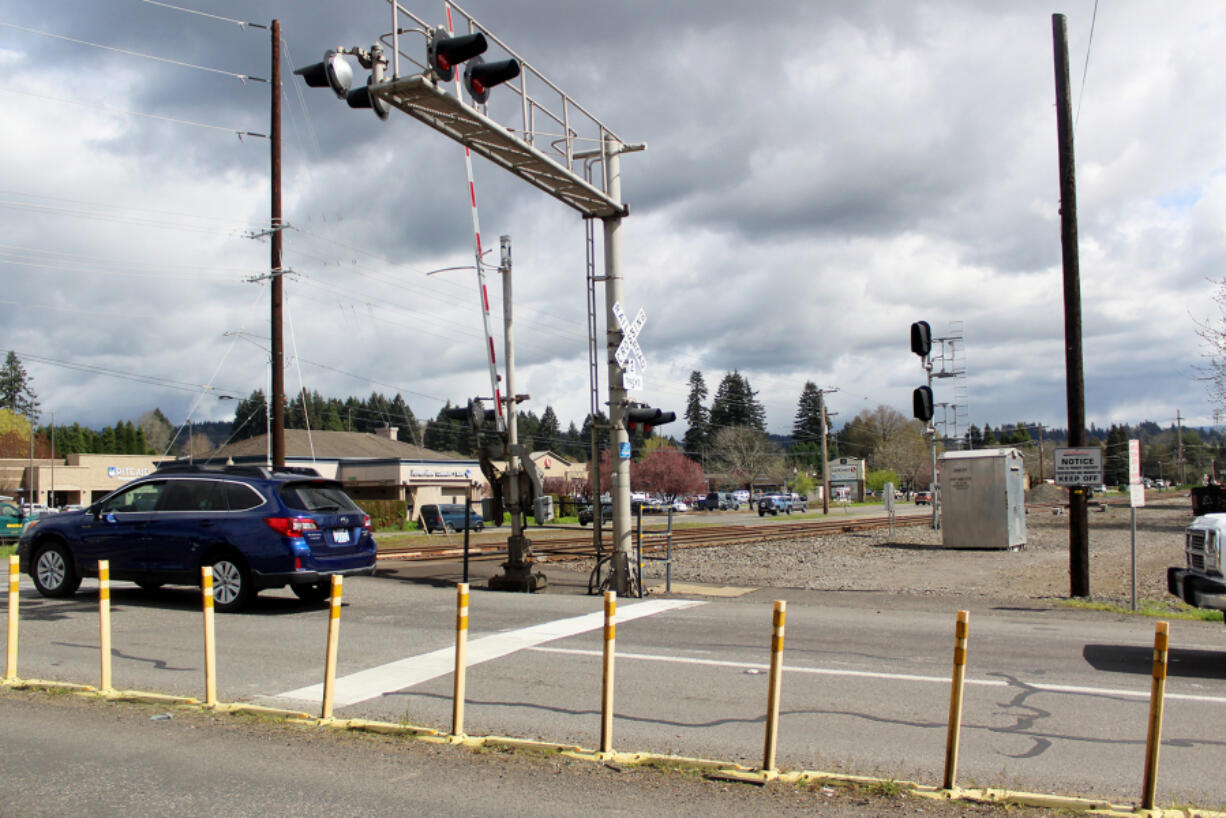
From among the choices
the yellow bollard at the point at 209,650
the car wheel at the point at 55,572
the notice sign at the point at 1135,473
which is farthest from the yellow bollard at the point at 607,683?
the notice sign at the point at 1135,473

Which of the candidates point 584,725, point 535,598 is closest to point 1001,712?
point 584,725

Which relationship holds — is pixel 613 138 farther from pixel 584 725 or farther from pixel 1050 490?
pixel 1050 490

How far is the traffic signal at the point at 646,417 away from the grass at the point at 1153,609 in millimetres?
6595

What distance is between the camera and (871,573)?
2031 cm

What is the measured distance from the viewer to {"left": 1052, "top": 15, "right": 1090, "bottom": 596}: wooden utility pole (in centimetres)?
1514

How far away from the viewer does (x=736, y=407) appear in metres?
131

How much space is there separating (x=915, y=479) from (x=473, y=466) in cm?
7568

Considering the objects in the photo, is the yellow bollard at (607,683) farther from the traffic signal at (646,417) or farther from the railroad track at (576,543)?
the railroad track at (576,543)

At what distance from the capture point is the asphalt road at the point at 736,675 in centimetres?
598

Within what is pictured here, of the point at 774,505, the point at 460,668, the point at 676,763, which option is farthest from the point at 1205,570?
the point at 774,505

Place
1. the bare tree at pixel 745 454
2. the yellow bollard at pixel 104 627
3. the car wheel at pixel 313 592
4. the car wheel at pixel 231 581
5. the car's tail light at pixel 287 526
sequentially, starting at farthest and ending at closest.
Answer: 1. the bare tree at pixel 745 454
2. the car wheel at pixel 313 592
3. the car wheel at pixel 231 581
4. the car's tail light at pixel 287 526
5. the yellow bollard at pixel 104 627

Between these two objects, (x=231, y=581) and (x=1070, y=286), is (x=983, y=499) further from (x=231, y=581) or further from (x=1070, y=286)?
(x=231, y=581)

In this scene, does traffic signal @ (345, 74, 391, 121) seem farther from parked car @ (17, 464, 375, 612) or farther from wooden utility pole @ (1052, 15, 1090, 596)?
wooden utility pole @ (1052, 15, 1090, 596)

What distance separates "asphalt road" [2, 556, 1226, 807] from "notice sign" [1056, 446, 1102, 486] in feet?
8.79
